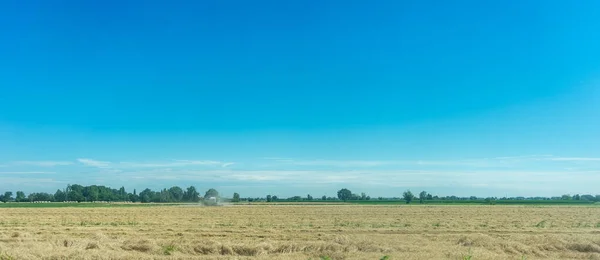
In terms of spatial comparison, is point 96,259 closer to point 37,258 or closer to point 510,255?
point 37,258

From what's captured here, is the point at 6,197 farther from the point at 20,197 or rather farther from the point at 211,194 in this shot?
the point at 211,194

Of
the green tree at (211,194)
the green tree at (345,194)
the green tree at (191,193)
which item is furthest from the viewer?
the green tree at (345,194)

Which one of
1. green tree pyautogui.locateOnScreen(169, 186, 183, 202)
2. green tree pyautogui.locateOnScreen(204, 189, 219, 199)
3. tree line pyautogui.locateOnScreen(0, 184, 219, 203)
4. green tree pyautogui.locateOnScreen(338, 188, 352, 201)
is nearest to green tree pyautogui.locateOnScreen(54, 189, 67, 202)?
tree line pyautogui.locateOnScreen(0, 184, 219, 203)

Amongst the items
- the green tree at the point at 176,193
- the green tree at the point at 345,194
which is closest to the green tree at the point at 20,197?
the green tree at the point at 176,193

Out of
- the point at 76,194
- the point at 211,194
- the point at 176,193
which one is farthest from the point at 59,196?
the point at 211,194

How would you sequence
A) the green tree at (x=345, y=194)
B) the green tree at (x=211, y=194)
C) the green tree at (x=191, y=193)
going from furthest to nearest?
the green tree at (x=345, y=194) < the green tree at (x=191, y=193) < the green tree at (x=211, y=194)

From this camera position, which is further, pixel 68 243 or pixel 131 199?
pixel 131 199

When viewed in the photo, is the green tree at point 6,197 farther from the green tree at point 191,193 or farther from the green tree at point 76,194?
the green tree at point 191,193

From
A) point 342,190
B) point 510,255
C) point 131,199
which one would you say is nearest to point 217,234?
point 510,255

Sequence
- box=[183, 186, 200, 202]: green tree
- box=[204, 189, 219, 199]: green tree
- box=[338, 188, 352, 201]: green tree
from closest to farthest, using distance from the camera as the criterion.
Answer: box=[204, 189, 219, 199]: green tree, box=[183, 186, 200, 202]: green tree, box=[338, 188, 352, 201]: green tree

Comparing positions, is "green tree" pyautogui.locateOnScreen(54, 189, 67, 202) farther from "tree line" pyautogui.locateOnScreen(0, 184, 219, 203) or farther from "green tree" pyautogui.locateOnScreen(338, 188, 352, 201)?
"green tree" pyautogui.locateOnScreen(338, 188, 352, 201)

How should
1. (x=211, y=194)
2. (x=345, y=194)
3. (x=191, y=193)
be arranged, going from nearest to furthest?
(x=211, y=194)
(x=191, y=193)
(x=345, y=194)

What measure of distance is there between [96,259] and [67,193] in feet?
546

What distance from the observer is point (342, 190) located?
628ft
